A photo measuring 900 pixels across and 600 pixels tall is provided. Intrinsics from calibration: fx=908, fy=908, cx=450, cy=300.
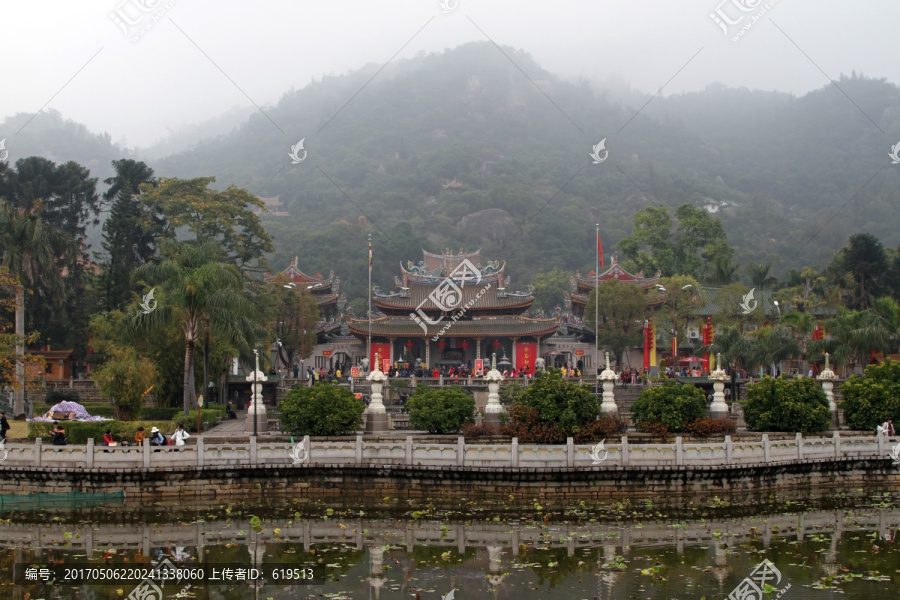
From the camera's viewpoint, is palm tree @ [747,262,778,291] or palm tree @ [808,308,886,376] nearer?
palm tree @ [808,308,886,376]

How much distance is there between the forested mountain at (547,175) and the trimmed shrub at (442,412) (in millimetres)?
70990

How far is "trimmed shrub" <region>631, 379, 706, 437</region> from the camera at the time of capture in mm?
26266

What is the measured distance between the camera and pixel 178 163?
183 meters

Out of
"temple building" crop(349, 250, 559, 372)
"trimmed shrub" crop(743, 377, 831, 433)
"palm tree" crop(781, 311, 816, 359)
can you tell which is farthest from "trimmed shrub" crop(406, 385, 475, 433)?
"temple building" crop(349, 250, 559, 372)

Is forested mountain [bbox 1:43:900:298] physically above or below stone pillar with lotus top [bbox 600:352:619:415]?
above

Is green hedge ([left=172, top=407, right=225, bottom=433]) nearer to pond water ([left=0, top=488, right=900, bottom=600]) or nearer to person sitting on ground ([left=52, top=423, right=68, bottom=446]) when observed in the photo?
person sitting on ground ([left=52, top=423, right=68, bottom=446])

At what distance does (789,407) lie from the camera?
→ 27.1 metres

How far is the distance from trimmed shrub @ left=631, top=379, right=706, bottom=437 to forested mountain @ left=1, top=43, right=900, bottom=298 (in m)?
72.3

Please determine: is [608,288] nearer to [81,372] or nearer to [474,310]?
[474,310]

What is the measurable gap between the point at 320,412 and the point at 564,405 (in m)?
6.91

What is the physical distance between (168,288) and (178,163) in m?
158

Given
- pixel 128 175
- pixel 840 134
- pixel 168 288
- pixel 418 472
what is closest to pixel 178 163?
pixel 840 134

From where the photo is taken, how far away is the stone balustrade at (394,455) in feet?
75.0
